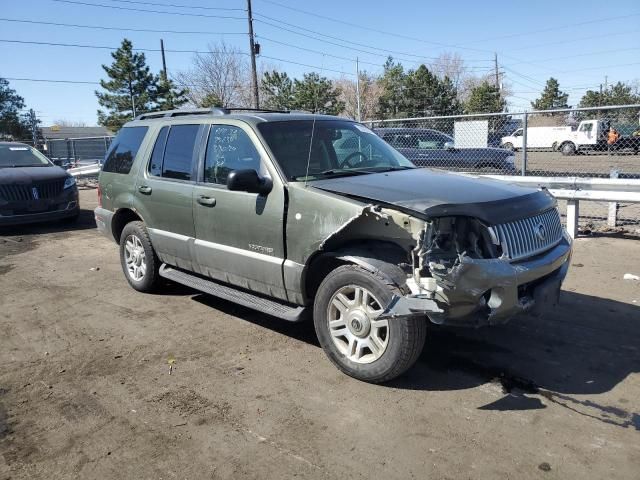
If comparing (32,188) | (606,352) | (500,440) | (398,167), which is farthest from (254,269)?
(32,188)

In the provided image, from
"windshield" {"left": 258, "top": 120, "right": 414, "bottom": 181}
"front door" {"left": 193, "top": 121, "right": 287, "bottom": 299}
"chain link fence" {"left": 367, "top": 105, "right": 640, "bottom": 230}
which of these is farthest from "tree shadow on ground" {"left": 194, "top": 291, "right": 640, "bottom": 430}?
"chain link fence" {"left": 367, "top": 105, "right": 640, "bottom": 230}

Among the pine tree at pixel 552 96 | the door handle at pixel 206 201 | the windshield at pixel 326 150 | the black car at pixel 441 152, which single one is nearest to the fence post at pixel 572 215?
the black car at pixel 441 152

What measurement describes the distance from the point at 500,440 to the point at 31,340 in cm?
404

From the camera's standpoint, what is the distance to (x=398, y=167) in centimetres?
486

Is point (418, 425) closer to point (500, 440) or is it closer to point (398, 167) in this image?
point (500, 440)

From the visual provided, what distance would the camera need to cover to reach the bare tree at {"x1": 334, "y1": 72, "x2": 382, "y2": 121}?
163 feet

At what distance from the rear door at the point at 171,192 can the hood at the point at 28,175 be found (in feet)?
18.1

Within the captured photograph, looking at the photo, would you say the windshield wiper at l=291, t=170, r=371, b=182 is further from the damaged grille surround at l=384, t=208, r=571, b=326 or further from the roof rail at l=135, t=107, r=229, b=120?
the roof rail at l=135, t=107, r=229, b=120

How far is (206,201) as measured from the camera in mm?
4801

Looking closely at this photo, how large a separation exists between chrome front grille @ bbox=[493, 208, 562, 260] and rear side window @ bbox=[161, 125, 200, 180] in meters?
3.00

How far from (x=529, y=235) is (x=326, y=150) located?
6.22ft

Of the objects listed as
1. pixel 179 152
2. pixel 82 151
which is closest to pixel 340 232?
pixel 179 152

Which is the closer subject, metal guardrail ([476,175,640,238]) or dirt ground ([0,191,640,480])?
dirt ground ([0,191,640,480])

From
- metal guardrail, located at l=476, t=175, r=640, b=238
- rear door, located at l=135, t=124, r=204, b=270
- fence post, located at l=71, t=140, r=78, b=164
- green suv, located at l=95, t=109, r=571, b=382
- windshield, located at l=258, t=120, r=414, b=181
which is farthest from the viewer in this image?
fence post, located at l=71, t=140, r=78, b=164
